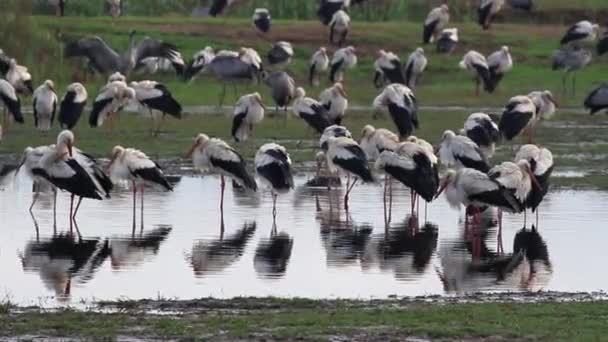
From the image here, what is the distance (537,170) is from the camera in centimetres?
1702

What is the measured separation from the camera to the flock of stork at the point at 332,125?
54.9ft

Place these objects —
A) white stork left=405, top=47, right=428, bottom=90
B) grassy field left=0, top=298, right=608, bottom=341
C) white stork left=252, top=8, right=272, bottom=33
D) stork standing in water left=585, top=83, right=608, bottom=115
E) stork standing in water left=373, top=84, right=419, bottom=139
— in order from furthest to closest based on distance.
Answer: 1. white stork left=252, top=8, right=272, bottom=33
2. white stork left=405, top=47, right=428, bottom=90
3. stork standing in water left=585, top=83, right=608, bottom=115
4. stork standing in water left=373, top=84, right=419, bottom=139
5. grassy field left=0, top=298, right=608, bottom=341

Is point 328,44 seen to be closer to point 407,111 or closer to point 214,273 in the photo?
point 407,111

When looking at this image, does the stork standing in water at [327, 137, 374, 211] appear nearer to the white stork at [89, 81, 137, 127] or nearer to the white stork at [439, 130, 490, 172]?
the white stork at [439, 130, 490, 172]

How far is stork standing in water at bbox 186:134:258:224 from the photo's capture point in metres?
18.1

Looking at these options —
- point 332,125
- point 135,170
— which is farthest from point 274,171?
point 332,125

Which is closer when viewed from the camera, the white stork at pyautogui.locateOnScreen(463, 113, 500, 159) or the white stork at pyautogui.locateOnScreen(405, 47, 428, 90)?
the white stork at pyautogui.locateOnScreen(463, 113, 500, 159)

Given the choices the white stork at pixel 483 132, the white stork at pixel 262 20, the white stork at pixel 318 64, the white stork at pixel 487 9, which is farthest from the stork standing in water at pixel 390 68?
the white stork at pixel 483 132

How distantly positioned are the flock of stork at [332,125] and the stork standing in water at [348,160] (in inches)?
0.6

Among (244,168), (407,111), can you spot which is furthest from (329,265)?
(407,111)

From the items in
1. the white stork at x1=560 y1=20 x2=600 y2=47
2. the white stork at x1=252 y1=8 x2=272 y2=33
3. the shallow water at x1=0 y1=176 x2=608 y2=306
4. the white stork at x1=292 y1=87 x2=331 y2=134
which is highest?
the white stork at x1=252 y1=8 x2=272 y2=33

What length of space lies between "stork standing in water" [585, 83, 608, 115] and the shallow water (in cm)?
1003

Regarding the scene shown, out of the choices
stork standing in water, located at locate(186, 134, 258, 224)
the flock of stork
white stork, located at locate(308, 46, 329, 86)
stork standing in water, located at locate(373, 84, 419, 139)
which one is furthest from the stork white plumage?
stork standing in water, located at locate(186, 134, 258, 224)

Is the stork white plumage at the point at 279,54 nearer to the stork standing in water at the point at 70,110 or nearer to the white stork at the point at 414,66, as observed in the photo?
the white stork at the point at 414,66
